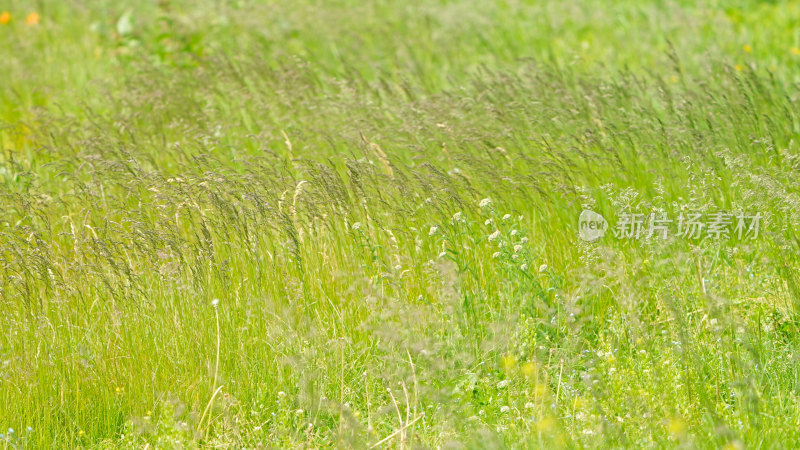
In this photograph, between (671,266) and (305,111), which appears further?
(305,111)

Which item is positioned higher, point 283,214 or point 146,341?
point 283,214

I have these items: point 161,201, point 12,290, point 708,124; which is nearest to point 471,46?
point 708,124

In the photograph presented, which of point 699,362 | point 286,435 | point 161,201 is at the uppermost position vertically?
point 161,201

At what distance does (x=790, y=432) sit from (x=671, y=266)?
1026 mm

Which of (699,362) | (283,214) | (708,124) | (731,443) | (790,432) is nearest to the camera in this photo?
(731,443)

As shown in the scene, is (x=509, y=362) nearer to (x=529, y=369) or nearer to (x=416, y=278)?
(x=529, y=369)

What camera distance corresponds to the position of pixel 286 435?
3.08m

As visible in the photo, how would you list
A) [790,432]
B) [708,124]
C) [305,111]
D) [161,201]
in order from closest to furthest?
[790,432] < [161,201] < [708,124] < [305,111]

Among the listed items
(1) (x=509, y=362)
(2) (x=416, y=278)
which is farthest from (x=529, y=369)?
(2) (x=416, y=278)

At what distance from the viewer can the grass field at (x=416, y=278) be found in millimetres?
3064

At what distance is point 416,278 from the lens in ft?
12.3

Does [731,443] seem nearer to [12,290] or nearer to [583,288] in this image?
[583,288]

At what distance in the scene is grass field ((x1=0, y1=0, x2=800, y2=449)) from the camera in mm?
3064

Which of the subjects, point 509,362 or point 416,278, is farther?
point 416,278
